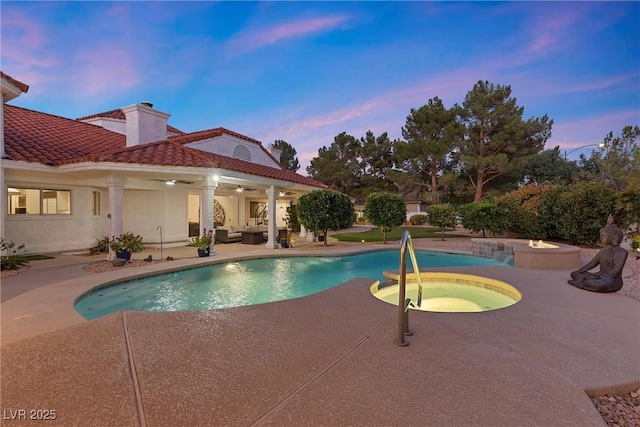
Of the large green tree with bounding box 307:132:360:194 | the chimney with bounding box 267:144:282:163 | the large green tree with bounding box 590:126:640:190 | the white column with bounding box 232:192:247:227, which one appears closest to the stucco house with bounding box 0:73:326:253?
the chimney with bounding box 267:144:282:163

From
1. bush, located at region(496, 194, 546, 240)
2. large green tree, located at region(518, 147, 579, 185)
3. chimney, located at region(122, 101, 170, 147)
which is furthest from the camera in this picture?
large green tree, located at region(518, 147, 579, 185)

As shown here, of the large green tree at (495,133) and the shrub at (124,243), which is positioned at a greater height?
the large green tree at (495,133)

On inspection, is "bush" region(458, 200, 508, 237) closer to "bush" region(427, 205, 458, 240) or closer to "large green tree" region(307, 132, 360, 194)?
"bush" region(427, 205, 458, 240)

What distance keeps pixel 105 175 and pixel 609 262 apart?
49.7 feet

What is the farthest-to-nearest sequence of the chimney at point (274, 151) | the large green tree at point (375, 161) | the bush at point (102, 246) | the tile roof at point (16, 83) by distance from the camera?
the large green tree at point (375, 161) < the chimney at point (274, 151) < the bush at point (102, 246) < the tile roof at point (16, 83)

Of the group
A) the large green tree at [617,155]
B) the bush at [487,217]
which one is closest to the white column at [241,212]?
the bush at [487,217]

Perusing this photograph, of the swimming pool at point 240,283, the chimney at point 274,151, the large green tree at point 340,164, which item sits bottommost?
the swimming pool at point 240,283

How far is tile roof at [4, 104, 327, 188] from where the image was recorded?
1035cm

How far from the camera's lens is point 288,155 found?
57.5 metres

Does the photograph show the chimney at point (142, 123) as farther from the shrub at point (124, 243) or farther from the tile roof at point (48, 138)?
the shrub at point (124, 243)

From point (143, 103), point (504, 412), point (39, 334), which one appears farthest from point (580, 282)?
point (143, 103)

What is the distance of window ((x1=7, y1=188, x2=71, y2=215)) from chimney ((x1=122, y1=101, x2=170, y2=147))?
3.58 metres

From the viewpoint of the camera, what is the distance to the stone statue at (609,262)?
6184 millimetres

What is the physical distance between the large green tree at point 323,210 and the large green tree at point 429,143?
19.7 meters
